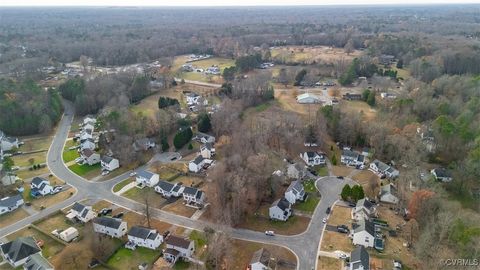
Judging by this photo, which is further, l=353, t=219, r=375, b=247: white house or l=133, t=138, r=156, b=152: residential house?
l=133, t=138, r=156, b=152: residential house

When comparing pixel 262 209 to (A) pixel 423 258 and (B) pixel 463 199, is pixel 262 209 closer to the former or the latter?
(A) pixel 423 258

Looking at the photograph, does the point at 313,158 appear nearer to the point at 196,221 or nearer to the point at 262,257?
the point at 196,221

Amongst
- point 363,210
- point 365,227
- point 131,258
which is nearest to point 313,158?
point 363,210

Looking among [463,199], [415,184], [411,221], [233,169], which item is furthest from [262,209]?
[463,199]

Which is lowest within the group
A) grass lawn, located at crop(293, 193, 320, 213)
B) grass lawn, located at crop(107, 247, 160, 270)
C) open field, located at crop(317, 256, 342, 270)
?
grass lawn, located at crop(107, 247, 160, 270)

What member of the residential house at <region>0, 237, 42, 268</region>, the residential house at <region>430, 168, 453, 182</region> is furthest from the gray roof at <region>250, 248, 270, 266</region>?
the residential house at <region>430, 168, 453, 182</region>

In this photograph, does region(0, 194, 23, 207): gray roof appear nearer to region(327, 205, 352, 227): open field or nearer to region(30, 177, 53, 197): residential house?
region(30, 177, 53, 197): residential house

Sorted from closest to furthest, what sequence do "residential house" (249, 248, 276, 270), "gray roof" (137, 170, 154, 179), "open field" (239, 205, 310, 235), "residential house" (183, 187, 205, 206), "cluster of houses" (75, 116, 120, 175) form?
"residential house" (249, 248, 276, 270) → "open field" (239, 205, 310, 235) → "residential house" (183, 187, 205, 206) → "gray roof" (137, 170, 154, 179) → "cluster of houses" (75, 116, 120, 175)
